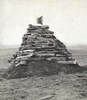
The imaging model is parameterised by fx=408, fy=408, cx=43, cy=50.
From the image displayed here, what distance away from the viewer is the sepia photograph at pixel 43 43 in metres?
10.5

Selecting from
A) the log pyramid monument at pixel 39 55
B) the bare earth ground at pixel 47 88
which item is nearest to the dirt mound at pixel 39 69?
the log pyramid monument at pixel 39 55

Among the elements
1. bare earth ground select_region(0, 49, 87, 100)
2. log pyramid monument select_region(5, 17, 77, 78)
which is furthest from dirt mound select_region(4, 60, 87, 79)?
bare earth ground select_region(0, 49, 87, 100)

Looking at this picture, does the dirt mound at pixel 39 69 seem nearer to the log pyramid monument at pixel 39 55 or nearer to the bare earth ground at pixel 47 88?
the log pyramid monument at pixel 39 55

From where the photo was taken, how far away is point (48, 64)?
1077cm

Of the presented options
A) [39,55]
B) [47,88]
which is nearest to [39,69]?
[39,55]

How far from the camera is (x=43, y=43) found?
A: 36.0ft

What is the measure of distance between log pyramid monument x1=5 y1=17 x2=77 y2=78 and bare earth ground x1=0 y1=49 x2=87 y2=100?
298 millimetres

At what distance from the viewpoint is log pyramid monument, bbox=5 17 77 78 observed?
1055 cm

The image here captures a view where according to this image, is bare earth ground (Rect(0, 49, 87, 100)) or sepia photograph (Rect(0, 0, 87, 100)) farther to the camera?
sepia photograph (Rect(0, 0, 87, 100))

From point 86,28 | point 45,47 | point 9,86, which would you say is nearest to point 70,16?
point 86,28

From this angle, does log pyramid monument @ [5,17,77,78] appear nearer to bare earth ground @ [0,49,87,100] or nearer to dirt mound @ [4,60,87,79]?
dirt mound @ [4,60,87,79]

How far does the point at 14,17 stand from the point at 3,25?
0.40 metres

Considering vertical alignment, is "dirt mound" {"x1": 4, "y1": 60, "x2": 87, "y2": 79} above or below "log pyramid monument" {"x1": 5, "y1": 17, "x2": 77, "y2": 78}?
below

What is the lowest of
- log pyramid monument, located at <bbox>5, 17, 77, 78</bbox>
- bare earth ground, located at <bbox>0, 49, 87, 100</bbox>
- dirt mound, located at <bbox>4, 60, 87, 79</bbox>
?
bare earth ground, located at <bbox>0, 49, 87, 100</bbox>
